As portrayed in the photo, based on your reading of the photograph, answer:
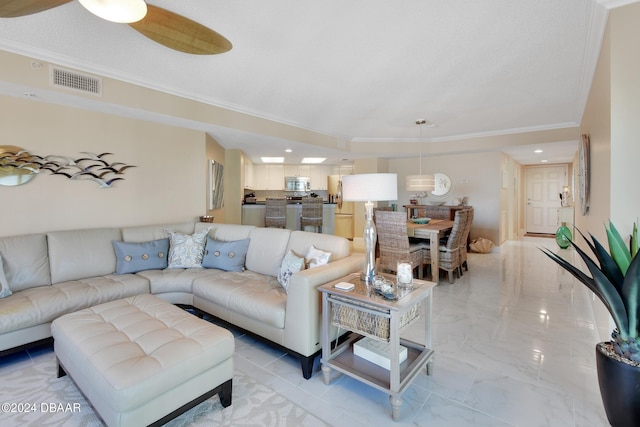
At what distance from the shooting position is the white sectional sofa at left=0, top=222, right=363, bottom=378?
6.77 feet

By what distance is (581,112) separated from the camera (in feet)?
13.8

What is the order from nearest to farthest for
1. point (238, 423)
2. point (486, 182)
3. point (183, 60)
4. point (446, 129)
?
point (238, 423) → point (183, 60) → point (446, 129) → point (486, 182)

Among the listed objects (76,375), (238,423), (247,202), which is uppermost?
(247,202)

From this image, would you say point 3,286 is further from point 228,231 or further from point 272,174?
point 272,174

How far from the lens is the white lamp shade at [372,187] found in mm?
2010

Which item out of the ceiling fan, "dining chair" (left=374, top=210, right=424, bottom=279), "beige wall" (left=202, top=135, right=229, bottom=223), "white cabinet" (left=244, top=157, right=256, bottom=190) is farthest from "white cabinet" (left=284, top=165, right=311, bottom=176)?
the ceiling fan

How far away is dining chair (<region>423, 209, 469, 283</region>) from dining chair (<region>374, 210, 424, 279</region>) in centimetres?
24

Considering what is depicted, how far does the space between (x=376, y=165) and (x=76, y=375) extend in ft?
21.3


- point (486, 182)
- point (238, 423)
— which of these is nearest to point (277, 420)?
point (238, 423)

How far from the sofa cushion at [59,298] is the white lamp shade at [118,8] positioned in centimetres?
205

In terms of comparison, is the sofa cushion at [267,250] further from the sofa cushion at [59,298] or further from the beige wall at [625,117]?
the beige wall at [625,117]

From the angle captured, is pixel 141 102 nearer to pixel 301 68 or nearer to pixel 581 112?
pixel 301 68

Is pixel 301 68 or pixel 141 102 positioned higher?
pixel 301 68

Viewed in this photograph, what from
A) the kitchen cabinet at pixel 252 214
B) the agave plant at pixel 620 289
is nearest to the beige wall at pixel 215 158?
the kitchen cabinet at pixel 252 214
